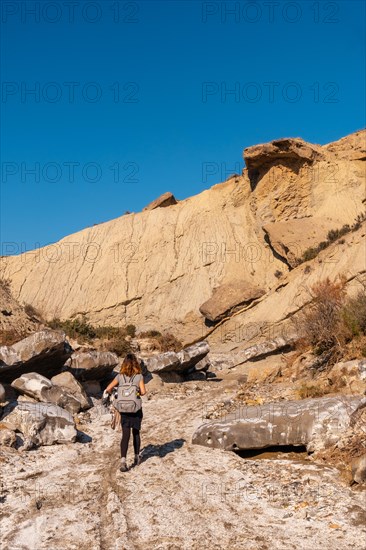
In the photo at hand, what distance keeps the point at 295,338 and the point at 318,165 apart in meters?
18.3

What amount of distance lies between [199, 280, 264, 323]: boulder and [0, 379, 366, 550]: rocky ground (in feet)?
66.0

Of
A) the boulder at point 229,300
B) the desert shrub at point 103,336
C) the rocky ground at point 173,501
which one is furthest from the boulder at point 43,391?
the boulder at point 229,300

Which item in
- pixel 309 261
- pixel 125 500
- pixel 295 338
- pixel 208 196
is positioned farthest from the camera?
pixel 208 196

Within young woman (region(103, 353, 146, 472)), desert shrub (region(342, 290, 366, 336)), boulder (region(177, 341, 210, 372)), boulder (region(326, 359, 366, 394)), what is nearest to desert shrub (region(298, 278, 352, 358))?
desert shrub (region(342, 290, 366, 336))

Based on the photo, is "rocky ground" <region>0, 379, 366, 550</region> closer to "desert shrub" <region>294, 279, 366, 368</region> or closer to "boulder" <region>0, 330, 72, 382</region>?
"boulder" <region>0, 330, 72, 382</region>

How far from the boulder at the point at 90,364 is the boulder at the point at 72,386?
0.86 m

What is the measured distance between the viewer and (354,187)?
34438 millimetres

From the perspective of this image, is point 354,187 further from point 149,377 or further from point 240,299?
point 149,377

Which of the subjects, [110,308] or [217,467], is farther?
[110,308]

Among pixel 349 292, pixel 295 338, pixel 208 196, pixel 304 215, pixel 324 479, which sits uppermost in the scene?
pixel 208 196

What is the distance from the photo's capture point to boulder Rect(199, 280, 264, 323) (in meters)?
28.5

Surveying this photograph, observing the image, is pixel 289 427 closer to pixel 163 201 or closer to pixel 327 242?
pixel 327 242

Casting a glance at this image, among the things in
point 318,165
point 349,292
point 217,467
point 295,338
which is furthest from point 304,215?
point 217,467

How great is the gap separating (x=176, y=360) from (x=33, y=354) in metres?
6.42
